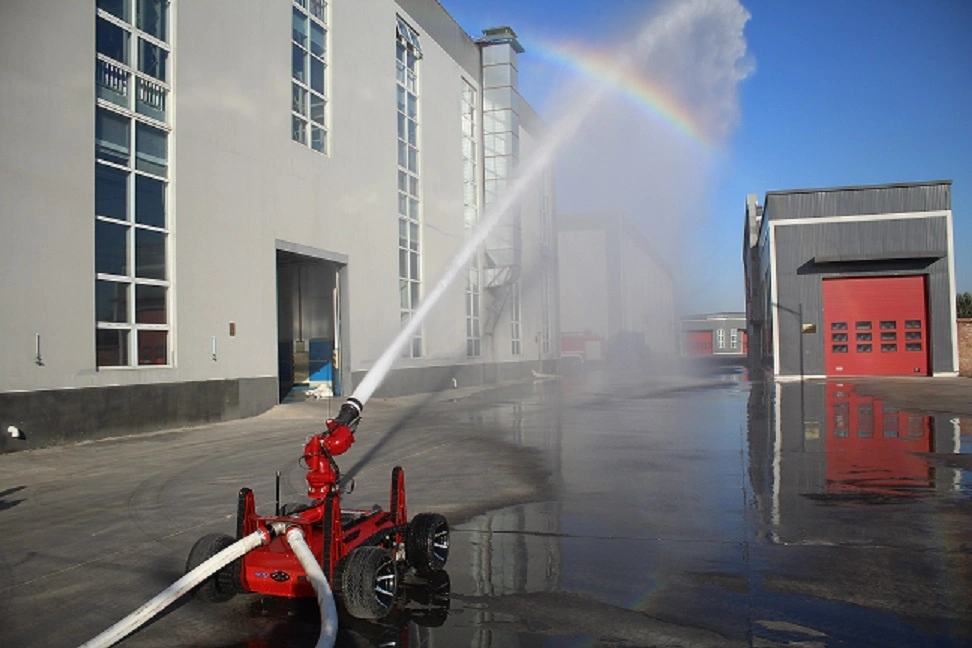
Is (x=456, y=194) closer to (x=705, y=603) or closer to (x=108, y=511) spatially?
(x=108, y=511)

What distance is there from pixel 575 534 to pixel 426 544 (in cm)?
199

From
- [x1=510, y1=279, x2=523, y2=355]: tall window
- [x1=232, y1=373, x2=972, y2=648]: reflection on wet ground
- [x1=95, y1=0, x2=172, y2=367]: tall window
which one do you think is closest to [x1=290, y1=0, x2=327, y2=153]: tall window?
[x1=95, y1=0, x2=172, y2=367]: tall window

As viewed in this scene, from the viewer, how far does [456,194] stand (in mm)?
33906

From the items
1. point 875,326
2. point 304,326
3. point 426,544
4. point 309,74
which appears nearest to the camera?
point 426,544

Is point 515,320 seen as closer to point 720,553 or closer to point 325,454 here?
point 720,553

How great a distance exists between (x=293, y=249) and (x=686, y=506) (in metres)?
15.6

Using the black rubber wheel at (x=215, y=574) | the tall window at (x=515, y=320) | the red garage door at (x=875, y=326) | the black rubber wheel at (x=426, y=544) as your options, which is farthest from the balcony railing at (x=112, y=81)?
the red garage door at (x=875, y=326)

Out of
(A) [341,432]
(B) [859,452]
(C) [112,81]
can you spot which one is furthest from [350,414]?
(C) [112,81]

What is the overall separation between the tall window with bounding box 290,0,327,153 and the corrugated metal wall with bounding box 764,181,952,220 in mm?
23270

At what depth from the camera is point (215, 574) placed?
209 inches

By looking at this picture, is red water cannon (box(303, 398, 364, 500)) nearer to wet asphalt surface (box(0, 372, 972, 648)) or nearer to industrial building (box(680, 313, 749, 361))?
wet asphalt surface (box(0, 372, 972, 648))

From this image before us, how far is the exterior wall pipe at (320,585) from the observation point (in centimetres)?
445

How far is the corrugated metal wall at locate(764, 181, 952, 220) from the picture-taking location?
35.1m

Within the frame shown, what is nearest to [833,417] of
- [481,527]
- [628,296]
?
[481,527]
